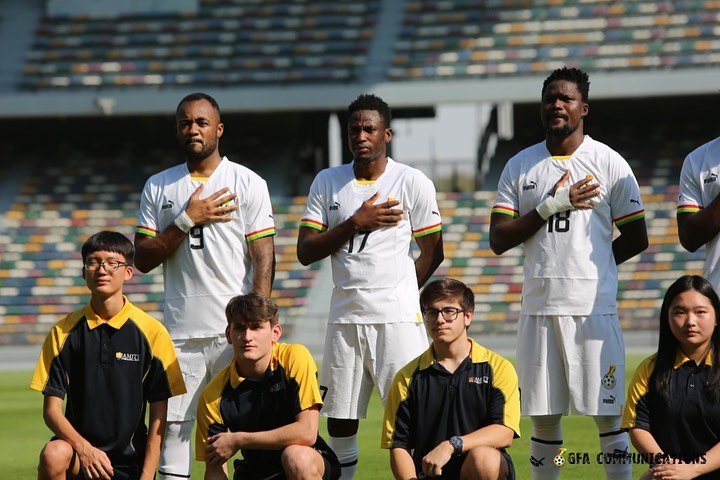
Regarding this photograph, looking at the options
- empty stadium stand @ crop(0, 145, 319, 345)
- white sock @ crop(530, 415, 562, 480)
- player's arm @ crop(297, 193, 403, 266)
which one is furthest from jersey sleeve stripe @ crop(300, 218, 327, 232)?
empty stadium stand @ crop(0, 145, 319, 345)

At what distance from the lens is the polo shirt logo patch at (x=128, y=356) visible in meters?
5.21

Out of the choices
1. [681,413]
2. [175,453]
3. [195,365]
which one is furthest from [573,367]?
[175,453]

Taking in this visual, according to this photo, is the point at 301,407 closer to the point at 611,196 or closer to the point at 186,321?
the point at 186,321

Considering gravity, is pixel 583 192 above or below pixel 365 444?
above

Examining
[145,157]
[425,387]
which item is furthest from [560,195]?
[145,157]

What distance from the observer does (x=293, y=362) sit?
5105mm

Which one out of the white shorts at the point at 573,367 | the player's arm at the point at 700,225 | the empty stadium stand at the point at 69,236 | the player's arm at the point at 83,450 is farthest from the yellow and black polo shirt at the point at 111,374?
the empty stadium stand at the point at 69,236

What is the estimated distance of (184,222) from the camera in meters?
5.55

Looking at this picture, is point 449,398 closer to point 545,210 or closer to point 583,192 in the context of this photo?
point 545,210

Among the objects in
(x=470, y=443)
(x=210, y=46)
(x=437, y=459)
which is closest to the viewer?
(x=437, y=459)

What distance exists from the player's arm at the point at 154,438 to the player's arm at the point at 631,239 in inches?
97.1

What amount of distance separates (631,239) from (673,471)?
1435 millimetres

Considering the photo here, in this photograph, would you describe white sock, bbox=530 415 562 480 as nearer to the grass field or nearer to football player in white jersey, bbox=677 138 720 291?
football player in white jersey, bbox=677 138 720 291

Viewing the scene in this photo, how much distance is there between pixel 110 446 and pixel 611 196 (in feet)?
9.15
